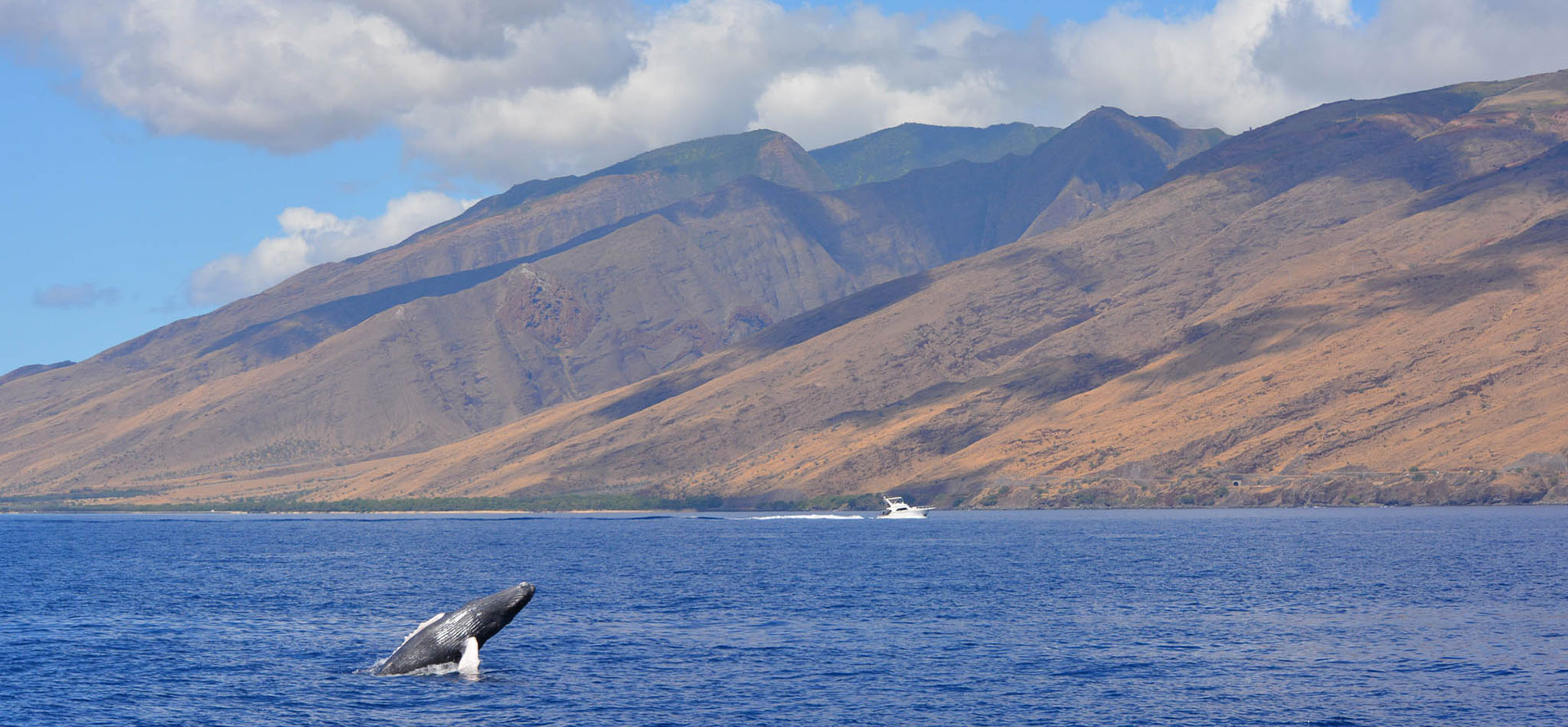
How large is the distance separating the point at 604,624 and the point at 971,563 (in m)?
56.0

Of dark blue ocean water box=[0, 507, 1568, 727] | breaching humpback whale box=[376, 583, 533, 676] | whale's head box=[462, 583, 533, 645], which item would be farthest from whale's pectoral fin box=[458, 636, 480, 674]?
dark blue ocean water box=[0, 507, 1568, 727]

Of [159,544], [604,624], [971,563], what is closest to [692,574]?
[971,563]

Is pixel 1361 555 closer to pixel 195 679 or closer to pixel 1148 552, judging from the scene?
pixel 1148 552

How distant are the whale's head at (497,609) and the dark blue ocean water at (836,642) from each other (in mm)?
2534

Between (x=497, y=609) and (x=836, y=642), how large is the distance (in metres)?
22.0

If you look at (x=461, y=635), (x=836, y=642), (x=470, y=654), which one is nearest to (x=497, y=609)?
(x=461, y=635)

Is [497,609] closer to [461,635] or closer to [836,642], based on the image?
[461,635]

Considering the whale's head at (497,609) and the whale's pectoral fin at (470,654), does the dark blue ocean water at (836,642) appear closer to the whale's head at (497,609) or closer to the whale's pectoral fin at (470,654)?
the whale's pectoral fin at (470,654)

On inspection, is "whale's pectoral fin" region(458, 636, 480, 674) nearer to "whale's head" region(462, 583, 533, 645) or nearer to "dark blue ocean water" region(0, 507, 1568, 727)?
"whale's head" region(462, 583, 533, 645)

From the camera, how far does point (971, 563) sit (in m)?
136

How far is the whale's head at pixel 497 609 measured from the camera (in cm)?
6272

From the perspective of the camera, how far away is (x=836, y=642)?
259 ft

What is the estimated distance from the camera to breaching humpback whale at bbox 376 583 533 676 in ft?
208

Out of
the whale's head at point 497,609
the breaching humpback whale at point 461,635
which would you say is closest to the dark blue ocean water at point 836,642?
the breaching humpback whale at point 461,635
